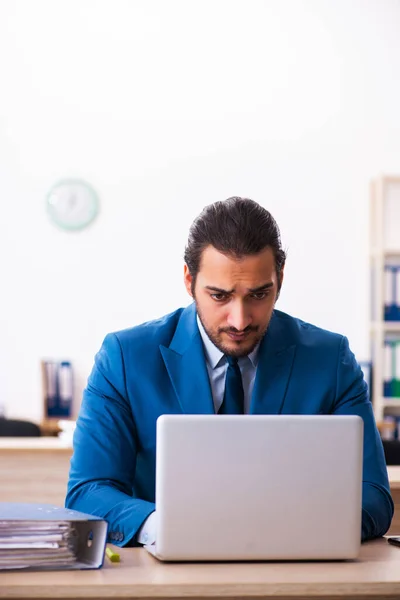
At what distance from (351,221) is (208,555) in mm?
4618

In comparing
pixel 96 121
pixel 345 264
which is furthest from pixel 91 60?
pixel 345 264

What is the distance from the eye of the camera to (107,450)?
6.77 feet

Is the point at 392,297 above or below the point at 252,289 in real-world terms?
below

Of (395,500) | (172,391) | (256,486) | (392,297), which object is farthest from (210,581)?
(392,297)

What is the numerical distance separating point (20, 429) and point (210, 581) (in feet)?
10.1

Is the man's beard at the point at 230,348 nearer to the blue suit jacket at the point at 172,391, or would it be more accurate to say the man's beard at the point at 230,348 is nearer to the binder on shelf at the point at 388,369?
the blue suit jacket at the point at 172,391

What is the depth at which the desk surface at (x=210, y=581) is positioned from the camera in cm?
139

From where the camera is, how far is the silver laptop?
1.49 m

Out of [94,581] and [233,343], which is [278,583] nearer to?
[94,581]

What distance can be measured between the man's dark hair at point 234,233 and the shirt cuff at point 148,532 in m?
0.60

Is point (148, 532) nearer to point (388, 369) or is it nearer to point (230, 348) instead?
point (230, 348)

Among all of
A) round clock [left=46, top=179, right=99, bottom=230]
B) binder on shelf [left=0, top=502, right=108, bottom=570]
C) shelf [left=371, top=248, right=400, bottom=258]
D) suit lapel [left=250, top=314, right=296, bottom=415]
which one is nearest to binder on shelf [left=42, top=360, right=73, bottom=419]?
round clock [left=46, top=179, right=99, bottom=230]

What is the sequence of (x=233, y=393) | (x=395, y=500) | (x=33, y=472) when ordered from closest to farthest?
(x=233, y=393), (x=395, y=500), (x=33, y=472)

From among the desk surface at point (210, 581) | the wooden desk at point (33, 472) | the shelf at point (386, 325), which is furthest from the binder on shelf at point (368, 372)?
the desk surface at point (210, 581)
